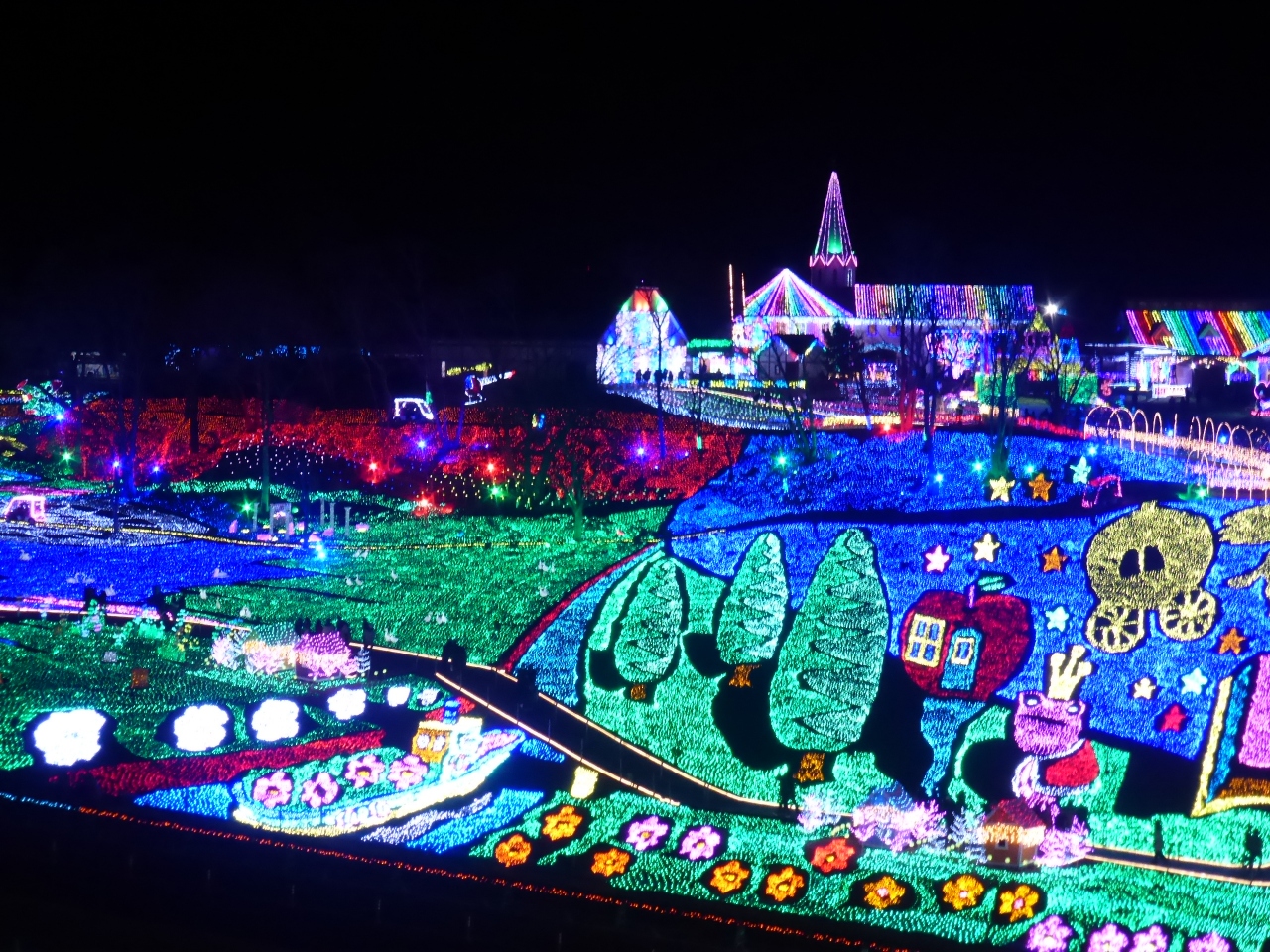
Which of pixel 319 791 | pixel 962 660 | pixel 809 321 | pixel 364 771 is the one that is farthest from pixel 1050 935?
pixel 809 321

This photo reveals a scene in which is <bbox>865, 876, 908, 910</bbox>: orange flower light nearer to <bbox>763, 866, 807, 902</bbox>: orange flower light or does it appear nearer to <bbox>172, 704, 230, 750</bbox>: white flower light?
<bbox>763, 866, 807, 902</bbox>: orange flower light

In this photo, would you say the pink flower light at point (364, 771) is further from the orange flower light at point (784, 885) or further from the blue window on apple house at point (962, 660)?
the blue window on apple house at point (962, 660)

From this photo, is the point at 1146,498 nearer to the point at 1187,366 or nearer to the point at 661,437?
the point at 661,437

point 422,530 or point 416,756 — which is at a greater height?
point 422,530

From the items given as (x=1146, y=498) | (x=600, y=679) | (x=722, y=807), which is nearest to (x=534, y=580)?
(x=600, y=679)

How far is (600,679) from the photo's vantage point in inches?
533

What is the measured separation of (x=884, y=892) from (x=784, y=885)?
84 cm

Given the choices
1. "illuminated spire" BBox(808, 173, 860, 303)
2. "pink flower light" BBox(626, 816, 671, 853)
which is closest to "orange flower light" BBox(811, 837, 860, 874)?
"pink flower light" BBox(626, 816, 671, 853)

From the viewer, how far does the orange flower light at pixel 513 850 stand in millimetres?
10516

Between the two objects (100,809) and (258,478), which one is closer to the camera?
(100,809)

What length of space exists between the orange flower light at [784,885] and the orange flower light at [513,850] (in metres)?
2.21

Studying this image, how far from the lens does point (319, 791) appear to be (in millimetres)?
11695

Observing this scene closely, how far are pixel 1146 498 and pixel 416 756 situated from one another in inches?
375

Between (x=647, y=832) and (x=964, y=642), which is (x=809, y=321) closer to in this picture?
(x=964, y=642)
